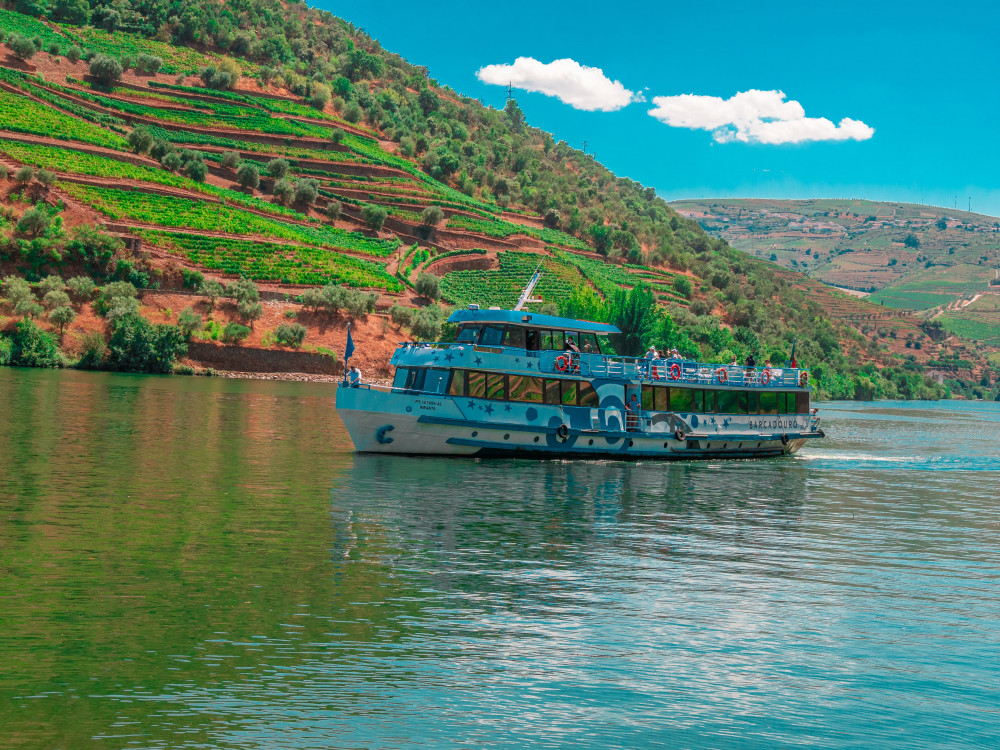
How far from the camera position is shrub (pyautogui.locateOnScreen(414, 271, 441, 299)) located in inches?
4983

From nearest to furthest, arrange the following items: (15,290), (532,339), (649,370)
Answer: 1. (532,339)
2. (649,370)
3. (15,290)

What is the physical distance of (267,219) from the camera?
131m

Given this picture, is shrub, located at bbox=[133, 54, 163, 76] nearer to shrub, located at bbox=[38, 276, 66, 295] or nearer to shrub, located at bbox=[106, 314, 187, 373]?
shrub, located at bbox=[38, 276, 66, 295]

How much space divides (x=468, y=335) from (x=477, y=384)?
9.54 ft

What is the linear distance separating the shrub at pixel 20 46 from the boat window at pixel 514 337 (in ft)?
448

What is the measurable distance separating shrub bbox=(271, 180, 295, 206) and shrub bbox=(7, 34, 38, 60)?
4637 centimetres

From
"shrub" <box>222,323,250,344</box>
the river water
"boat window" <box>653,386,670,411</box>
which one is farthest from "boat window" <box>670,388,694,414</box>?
"shrub" <box>222,323,250,344</box>

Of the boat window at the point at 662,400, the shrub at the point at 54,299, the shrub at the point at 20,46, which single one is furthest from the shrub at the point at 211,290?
the boat window at the point at 662,400

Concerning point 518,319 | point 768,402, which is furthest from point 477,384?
point 768,402

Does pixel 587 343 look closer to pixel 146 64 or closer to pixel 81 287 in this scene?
pixel 81 287

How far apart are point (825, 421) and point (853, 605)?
70.2m

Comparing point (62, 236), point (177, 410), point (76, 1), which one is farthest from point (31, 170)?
point (76, 1)

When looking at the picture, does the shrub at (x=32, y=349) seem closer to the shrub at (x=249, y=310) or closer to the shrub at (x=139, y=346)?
the shrub at (x=139, y=346)

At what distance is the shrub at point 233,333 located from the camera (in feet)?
324
